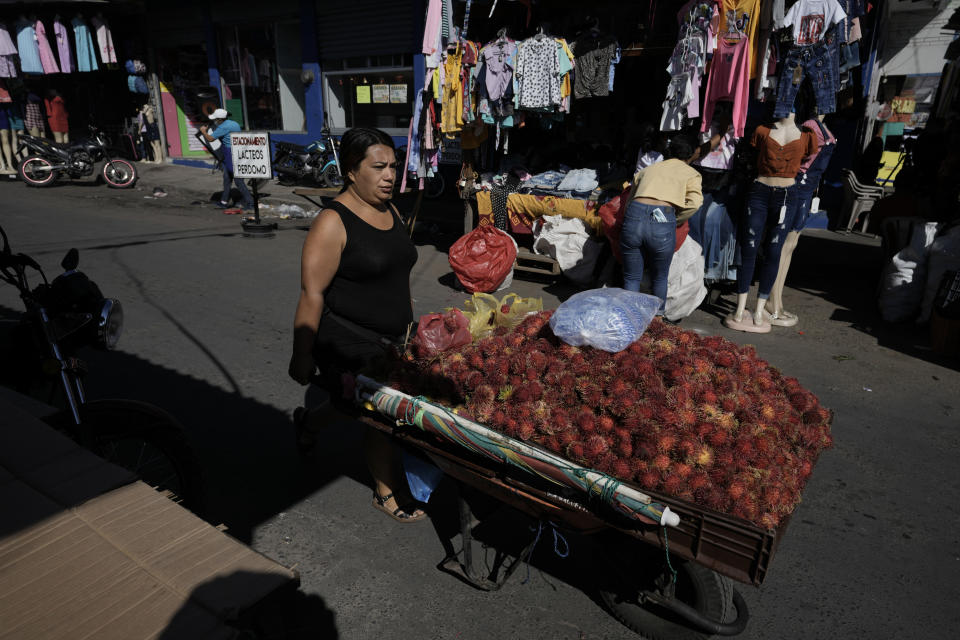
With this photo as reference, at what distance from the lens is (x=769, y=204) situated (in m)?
5.48

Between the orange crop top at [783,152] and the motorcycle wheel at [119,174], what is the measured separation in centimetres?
1405

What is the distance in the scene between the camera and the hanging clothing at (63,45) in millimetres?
15523

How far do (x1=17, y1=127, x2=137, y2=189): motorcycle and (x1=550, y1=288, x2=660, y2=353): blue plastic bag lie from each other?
580 inches

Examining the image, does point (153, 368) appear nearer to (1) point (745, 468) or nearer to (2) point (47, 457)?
(2) point (47, 457)

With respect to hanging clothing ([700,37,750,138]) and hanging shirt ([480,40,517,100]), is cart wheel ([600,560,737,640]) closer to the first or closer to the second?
hanging clothing ([700,37,750,138])

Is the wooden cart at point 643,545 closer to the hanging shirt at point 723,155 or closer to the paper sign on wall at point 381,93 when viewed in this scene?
the hanging shirt at point 723,155

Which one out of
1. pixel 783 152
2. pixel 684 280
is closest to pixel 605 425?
pixel 684 280

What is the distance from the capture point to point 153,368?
4664 millimetres

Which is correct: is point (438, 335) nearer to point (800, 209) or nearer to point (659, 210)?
point (659, 210)

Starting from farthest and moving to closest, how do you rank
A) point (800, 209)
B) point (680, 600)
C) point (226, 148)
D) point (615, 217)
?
point (226, 148) < point (615, 217) < point (800, 209) < point (680, 600)

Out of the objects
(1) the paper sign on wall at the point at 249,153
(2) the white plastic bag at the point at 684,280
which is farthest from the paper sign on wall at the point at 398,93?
(2) the white plastic bag at the point at 684,280

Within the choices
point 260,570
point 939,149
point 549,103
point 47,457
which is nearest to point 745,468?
point 260,570

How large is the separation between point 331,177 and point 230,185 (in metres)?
2.12

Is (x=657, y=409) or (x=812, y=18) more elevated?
(x=812, y=18)
